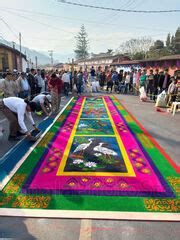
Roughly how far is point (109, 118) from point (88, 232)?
19.8 ft

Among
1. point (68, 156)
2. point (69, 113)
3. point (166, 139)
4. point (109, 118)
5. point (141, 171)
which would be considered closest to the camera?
point (141, 171)

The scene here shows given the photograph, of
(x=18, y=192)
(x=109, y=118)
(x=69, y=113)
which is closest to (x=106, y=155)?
(x=18, y=192)

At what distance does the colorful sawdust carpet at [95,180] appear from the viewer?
9.95ft

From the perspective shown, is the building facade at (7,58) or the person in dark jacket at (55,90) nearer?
the person in dark jacket at (55,90)

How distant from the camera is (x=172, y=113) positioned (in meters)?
9.34

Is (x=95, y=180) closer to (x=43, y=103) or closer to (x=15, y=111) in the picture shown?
(x=15, y=111)

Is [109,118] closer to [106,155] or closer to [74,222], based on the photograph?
[106,155]

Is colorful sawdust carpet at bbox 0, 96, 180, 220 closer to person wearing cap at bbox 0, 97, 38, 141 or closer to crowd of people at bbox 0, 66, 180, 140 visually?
person wearing cap at bbox 0, 97, 38, 141

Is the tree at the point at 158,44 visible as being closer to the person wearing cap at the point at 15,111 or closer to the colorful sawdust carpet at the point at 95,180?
the colorful sawdust carpet at the point at 95,180

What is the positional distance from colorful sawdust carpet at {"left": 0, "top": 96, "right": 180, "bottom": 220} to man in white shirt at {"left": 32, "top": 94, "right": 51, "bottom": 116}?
264cm

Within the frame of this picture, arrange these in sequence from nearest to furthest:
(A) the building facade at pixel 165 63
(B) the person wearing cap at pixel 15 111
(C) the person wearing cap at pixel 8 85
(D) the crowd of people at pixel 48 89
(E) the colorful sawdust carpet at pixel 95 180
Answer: (E) the colorful sawdust carpet at pixel 95 180, (B) the person wearing cap at pixel 15 111, (D) the crowd of people at pixel 48 89, (C) the person wearing cap at pixel 8 85, (A) the building facade at pixel 165 63

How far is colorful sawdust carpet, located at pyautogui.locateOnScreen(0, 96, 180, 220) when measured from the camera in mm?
3033

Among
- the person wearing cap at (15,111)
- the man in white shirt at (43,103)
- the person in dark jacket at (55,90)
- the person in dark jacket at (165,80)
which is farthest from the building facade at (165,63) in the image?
the person wearing cap at (15,111)

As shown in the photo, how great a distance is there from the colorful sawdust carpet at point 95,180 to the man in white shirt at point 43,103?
264cm
